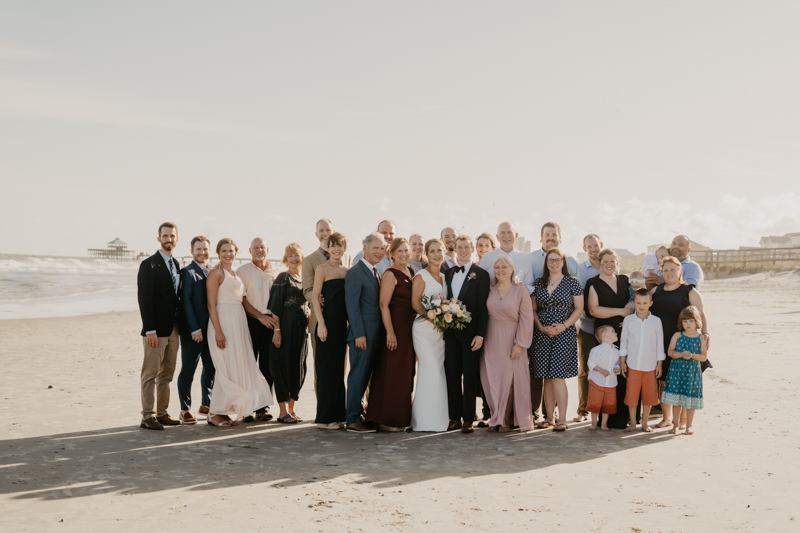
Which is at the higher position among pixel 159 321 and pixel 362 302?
pixel 362 302

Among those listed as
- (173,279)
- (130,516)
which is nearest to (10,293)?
(173,279)

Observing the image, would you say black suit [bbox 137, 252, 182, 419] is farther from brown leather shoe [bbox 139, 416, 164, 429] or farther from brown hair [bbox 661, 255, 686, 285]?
brown hair [bbox 661, 255, 686, 285]

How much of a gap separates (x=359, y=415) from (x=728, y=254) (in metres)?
47.6

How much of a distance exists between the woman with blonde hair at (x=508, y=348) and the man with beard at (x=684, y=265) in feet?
6.23

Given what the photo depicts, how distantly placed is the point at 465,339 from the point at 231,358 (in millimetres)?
2730

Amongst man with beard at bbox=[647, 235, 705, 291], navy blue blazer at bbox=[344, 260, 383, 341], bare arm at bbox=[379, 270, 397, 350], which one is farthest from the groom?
man with beard at bbox=[647, 235, 705, 291]

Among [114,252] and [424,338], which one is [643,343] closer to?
[424,338]

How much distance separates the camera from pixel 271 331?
7.99 meters

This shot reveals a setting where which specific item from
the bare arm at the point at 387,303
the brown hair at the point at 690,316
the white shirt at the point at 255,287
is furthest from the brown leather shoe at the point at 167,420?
the brown hair at the point at 690,316

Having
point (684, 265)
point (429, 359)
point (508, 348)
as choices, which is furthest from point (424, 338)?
point (684, 265)

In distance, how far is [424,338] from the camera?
24.6 feet

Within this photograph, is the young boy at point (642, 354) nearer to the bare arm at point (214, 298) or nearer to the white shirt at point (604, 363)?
the white shirt at point (604, 363)

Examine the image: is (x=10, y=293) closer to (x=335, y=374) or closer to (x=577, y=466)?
(x=335, y=374)

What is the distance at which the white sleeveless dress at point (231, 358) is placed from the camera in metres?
7.60
